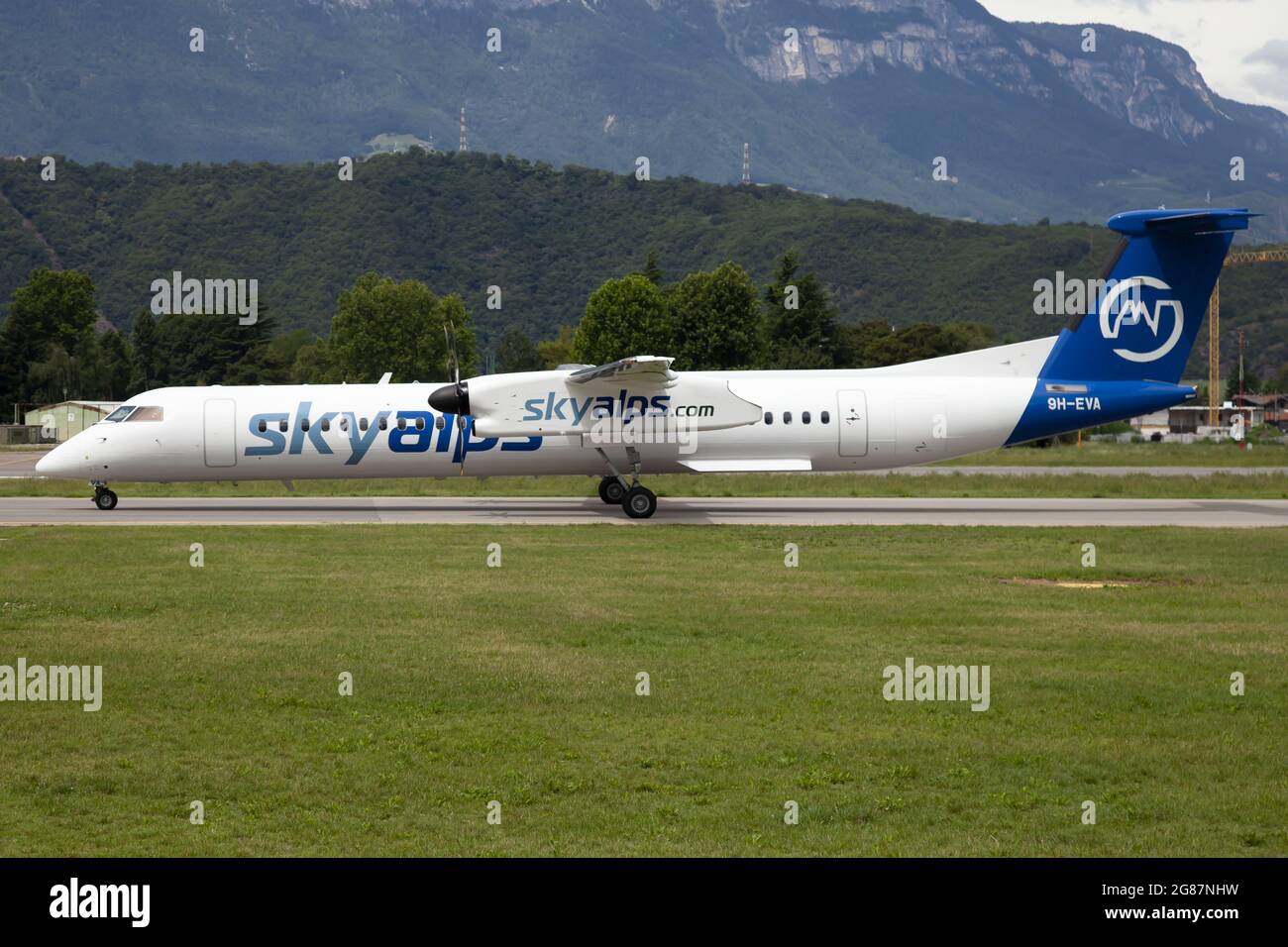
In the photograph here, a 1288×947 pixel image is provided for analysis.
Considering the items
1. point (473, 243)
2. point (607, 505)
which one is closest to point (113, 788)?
point (607, 505)

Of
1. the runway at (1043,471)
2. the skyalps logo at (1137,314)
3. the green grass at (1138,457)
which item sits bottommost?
the runway at (1043,471)

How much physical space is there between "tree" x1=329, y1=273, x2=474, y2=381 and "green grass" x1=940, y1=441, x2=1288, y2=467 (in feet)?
181

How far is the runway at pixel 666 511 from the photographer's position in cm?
2934

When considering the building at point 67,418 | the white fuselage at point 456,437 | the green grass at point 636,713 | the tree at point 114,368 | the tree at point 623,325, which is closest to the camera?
the green grass at point 636,713

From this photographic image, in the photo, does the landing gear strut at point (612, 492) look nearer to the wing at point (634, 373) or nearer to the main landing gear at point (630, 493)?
the main landing gear at point (630, 493)

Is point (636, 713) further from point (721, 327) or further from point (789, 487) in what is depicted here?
point (721, 327)

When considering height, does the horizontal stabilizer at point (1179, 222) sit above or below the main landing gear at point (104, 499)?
above

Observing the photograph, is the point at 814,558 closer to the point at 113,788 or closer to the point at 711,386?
the point at 711,386

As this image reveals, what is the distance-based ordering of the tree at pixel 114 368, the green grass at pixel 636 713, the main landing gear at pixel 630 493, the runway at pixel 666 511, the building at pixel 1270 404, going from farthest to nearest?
the building at pixel 1270 404 → the tree at pixel 114 368 → the main landing gear at pixel 630 493 → the runway at pixel 666 511 → the green grass at pixel 636 713

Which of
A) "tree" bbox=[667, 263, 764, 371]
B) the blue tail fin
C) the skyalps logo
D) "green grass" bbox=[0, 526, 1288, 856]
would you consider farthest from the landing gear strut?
"tree" bbox=[667, 263, 764, 371]

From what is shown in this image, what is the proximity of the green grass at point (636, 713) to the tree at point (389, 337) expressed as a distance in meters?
86.8

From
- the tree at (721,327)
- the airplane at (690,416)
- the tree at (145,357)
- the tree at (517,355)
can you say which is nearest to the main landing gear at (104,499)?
the airplane at (690,416)

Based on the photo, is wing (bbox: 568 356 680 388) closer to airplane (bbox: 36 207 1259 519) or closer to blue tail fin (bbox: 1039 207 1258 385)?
airplane (bbox: 36 207 1259 519)

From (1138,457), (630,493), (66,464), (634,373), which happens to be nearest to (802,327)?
(1138,457)
